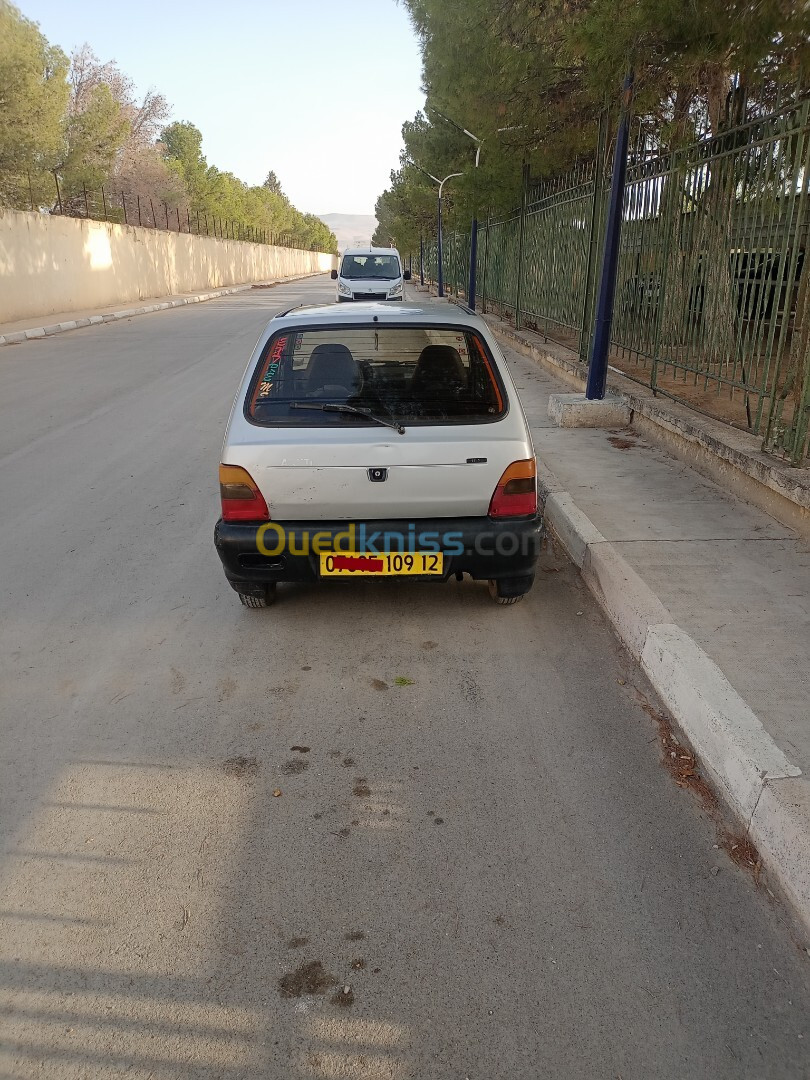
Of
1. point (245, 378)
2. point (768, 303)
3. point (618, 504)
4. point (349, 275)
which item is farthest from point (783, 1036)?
point (349, 275)

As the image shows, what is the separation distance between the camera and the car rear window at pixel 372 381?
3855mm

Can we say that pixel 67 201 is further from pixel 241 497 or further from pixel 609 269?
pixel 241 497

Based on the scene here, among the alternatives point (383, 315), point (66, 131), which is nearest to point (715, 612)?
point (383, 315)

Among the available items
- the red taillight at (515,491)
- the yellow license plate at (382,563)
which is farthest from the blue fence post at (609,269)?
the yellow license plate at (382,563)

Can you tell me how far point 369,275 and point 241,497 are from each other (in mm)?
19565

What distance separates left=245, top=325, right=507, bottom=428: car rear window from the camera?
3855 millimetres

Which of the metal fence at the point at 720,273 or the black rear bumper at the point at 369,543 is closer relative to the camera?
the black rear bumper at the point at 369,543

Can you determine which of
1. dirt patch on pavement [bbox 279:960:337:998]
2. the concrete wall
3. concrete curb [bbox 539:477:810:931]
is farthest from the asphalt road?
the concrete wall

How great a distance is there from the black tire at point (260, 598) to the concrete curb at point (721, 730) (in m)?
1.82

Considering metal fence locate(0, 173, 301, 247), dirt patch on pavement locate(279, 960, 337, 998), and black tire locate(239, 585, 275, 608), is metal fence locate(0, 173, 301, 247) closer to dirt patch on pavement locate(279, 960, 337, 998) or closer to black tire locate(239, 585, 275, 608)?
black tire locate(239, 585, 275, 608)

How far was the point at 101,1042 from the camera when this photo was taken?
1904 mm

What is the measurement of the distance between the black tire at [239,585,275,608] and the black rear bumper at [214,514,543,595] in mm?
236

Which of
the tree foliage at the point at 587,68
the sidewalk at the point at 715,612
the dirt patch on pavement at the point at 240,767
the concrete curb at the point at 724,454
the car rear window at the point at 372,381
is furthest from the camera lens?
the tree foliage at the point at 587,68

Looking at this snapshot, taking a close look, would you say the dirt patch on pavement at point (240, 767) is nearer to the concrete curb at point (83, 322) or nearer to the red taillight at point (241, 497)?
the red taillight at point (241, 497)
